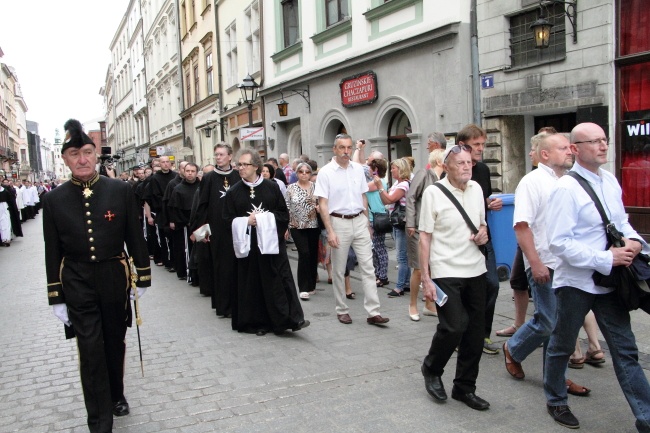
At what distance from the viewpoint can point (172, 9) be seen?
35.8 meters

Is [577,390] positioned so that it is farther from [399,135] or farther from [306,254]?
[399,135]

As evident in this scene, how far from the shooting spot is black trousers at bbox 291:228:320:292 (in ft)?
27.3

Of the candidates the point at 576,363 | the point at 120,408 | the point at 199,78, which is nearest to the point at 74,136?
the point at 120,408

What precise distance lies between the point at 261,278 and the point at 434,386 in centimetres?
257

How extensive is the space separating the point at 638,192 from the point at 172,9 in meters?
31.7

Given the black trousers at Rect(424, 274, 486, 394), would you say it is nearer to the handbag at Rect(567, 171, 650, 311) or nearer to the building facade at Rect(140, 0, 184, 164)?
the handbag at Rect(567, 171, 650, 311)

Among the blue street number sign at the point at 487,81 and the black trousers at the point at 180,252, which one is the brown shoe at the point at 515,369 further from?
the blue street number sign at the point at 487,81

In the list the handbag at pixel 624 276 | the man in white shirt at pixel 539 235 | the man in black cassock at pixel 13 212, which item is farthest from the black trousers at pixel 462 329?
the man in black cassock at pixel 13 212

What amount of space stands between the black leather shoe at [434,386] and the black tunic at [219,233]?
2.82 m

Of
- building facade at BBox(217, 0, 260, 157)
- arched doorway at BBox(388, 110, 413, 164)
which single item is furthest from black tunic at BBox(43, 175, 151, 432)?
building facade at BBox(217, 0, 260, 157)

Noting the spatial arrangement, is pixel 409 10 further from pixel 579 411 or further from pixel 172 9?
pixel 172 9

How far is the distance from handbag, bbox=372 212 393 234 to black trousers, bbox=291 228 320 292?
0.78m

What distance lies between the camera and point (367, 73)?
580 inches

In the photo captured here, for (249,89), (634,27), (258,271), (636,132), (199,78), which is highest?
(199,78)
